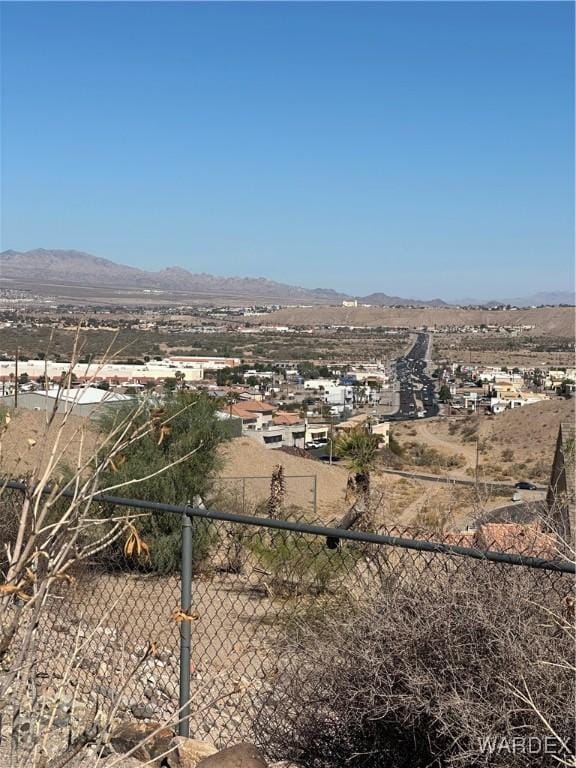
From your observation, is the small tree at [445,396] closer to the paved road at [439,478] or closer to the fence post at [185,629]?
the paved road at [439,478]

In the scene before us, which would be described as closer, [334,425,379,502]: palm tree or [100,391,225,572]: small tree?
[100,391,225,572]: small tree

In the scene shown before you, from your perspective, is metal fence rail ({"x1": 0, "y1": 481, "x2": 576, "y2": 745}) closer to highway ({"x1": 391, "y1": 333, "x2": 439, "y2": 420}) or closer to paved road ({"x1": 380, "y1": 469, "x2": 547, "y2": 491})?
paved road ({"x1": 380, "y1": 469, "x2": 547, "y2": 491})

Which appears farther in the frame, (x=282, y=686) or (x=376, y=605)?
(x=282, y=686)

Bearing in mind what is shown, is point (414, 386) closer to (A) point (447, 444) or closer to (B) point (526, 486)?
(A) point (447, 444)

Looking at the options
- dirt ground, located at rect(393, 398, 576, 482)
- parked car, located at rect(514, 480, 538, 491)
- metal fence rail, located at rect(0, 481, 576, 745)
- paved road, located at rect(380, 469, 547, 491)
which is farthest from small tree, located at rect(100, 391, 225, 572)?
dirt ground, located at rect(393, 398, 576, 482)

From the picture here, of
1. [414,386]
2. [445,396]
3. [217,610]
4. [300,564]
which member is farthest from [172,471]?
[414,386]

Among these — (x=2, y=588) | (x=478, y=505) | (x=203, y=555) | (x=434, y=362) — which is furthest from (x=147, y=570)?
(x=434, y=362)

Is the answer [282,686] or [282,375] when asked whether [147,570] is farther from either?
[282,375]
